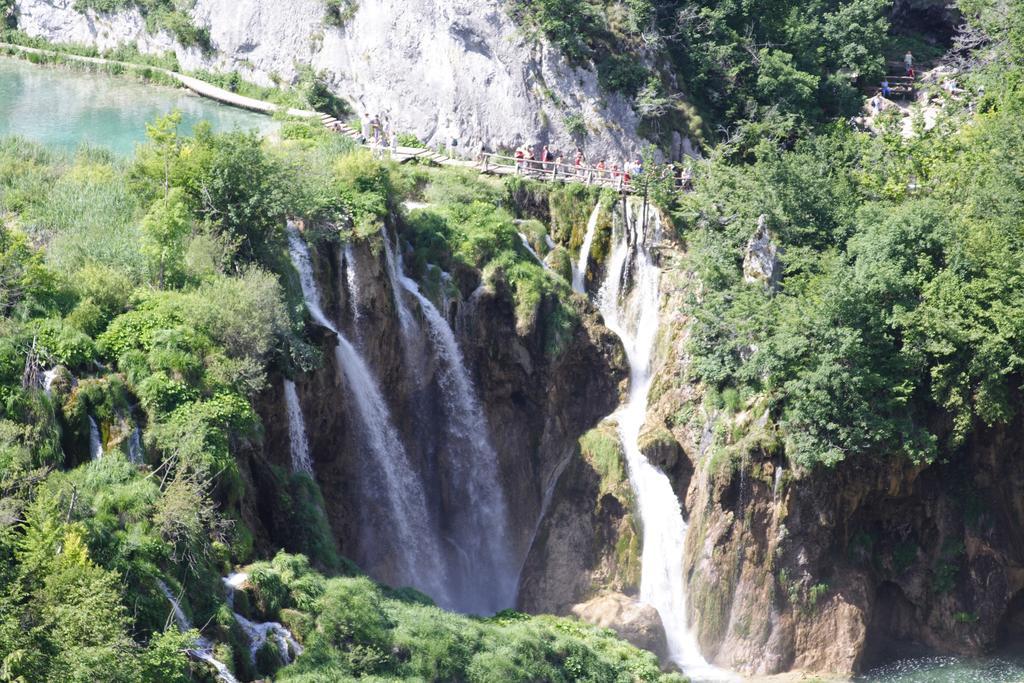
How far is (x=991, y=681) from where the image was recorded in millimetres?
38312

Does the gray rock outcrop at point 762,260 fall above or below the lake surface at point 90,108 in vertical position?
below

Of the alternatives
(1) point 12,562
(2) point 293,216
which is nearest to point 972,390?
(2) point 293,216

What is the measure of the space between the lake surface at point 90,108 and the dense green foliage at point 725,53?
12466 millimetres

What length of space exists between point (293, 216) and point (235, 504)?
11.0 m

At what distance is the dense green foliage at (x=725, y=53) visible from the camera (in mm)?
50438

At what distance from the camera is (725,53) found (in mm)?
52625

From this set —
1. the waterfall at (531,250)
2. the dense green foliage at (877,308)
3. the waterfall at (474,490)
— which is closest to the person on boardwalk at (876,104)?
the dense green foliage at (877,308)

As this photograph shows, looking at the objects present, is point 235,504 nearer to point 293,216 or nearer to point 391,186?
point 293,216

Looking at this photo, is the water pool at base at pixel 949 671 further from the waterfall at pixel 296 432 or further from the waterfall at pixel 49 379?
the waterfall at pixel 49 379

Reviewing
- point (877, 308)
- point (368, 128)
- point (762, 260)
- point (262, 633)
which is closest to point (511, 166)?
point (368, 128)

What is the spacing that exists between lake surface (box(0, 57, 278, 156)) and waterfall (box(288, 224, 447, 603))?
10093 mm

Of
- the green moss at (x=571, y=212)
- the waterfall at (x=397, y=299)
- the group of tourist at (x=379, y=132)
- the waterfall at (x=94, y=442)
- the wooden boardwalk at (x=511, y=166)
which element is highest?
the group of tourist at (x=379, y=132)

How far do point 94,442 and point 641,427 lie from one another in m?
20.0

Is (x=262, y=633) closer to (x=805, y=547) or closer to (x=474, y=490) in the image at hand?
(x=474, y=490)
